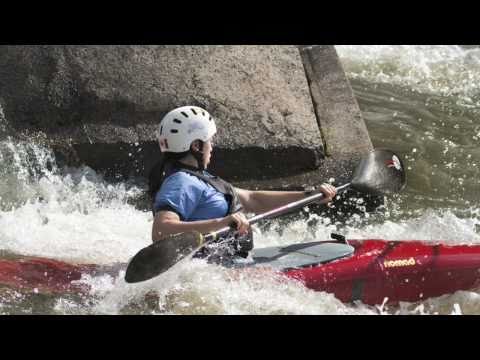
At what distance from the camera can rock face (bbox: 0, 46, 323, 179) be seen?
688 centimetres

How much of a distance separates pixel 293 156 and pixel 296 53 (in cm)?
167

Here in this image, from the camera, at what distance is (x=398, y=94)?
9.66 m

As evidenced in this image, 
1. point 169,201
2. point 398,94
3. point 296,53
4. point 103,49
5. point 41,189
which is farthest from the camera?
point 398,94

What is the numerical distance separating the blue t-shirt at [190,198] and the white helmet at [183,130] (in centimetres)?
17

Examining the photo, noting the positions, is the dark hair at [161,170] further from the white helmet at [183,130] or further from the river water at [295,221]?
the river water at [295,221]

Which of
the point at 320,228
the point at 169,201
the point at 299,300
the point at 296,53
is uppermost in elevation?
the point at 296,53

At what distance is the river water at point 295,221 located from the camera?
4598mm

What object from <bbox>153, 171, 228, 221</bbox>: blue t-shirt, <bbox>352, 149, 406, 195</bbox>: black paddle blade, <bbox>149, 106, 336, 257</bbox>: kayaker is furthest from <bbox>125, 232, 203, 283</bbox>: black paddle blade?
<bbox>352, 149, 406, 195</bbox>: black paddle blade

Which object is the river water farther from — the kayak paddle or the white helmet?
the white helmet

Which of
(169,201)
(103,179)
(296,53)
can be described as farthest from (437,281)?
(296,53)

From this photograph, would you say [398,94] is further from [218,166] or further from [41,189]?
[41,189]

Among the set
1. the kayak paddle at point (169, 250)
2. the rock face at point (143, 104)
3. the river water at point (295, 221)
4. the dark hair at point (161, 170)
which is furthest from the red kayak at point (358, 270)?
the rock face at point (143, 104)

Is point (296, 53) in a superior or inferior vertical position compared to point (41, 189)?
superior

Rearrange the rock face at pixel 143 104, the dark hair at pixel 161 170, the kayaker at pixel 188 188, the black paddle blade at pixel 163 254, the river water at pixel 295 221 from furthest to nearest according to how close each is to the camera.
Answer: the rock face at pixel 143 104 < the dark hair at pixel 161 170 < the river water at pixel 295 221 < the kayaker at pixel 188 188 < the black paddle blade at pixel 163 254
